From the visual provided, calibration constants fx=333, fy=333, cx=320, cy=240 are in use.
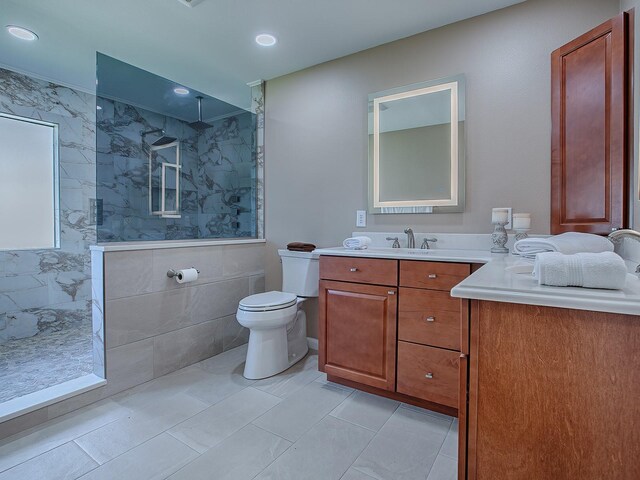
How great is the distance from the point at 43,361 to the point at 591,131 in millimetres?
3600

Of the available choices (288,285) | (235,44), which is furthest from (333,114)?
(288,285)

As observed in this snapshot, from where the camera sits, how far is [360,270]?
1.99 metres

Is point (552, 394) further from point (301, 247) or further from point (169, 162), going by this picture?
point (169, 162)

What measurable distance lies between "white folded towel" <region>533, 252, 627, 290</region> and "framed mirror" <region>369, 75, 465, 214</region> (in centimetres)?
136

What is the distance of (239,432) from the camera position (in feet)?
5.44

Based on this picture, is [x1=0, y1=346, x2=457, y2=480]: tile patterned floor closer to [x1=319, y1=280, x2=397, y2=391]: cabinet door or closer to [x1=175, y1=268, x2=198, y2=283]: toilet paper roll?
[x1=319, y1=280, x2=397, y2=391]: cabinet door

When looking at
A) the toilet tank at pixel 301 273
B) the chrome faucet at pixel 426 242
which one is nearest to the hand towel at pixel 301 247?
the toilet tank at pixel 301 273

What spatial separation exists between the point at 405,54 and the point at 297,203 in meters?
1.39

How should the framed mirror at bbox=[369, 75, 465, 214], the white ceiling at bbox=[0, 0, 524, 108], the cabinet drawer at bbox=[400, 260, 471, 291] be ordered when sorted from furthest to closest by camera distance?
1. the framed mirror at bbox=[369, 75, 465, 214]
2. the white ceiling at bbox=[0, 0, 524, 108]
3. the cabinet drawer at bbox=[400, 260, 471, 291]

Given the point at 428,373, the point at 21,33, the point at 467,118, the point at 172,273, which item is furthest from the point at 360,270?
the point at 21,33

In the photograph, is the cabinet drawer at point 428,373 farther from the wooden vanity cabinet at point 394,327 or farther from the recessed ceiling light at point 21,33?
the recessed ceiling light at point 21,33

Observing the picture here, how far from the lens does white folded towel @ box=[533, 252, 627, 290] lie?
2.59 feet

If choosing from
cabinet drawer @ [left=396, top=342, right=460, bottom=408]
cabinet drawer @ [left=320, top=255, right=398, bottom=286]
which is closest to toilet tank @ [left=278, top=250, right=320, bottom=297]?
cabinet drawer @ [left=320, top=255, right=398, bottom=286]

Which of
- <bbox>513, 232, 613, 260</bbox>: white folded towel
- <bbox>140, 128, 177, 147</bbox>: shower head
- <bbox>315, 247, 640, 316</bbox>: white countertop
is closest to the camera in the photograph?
→ <bbox>315, 247, 640, 316</bbox>: white countertop
